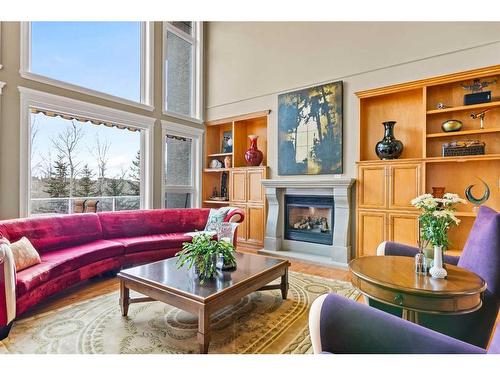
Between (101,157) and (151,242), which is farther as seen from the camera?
(101,157)

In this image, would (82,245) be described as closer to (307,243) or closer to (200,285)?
(200,285)

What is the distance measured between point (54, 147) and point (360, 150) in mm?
4609

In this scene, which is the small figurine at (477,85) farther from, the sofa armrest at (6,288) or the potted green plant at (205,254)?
the sofa armrest at (6,288)

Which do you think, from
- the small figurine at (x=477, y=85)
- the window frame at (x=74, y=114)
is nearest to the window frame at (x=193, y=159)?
the window frame at (x=74, y=114)

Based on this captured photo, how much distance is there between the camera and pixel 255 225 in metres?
5.18

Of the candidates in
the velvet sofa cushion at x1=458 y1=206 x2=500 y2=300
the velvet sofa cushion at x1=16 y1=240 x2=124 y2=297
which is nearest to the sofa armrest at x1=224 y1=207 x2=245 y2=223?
the velvet sofa cushion at x1=16 y1=240 x2=124 y2=297

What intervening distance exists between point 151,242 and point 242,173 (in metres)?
2.34

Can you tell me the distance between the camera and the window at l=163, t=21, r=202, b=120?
5.32 m

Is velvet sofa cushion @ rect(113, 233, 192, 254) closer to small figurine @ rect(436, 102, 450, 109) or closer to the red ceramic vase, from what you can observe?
the red ceramic vase

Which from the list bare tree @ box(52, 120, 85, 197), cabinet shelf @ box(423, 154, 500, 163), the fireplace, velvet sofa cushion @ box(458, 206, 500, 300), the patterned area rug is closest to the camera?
velvet sofa cushion @ box(458, 206, 500, 300)

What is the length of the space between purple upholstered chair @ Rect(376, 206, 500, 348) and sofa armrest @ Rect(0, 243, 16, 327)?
2.89 m

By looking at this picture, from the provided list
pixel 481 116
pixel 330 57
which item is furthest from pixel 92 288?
pixel 481 116
